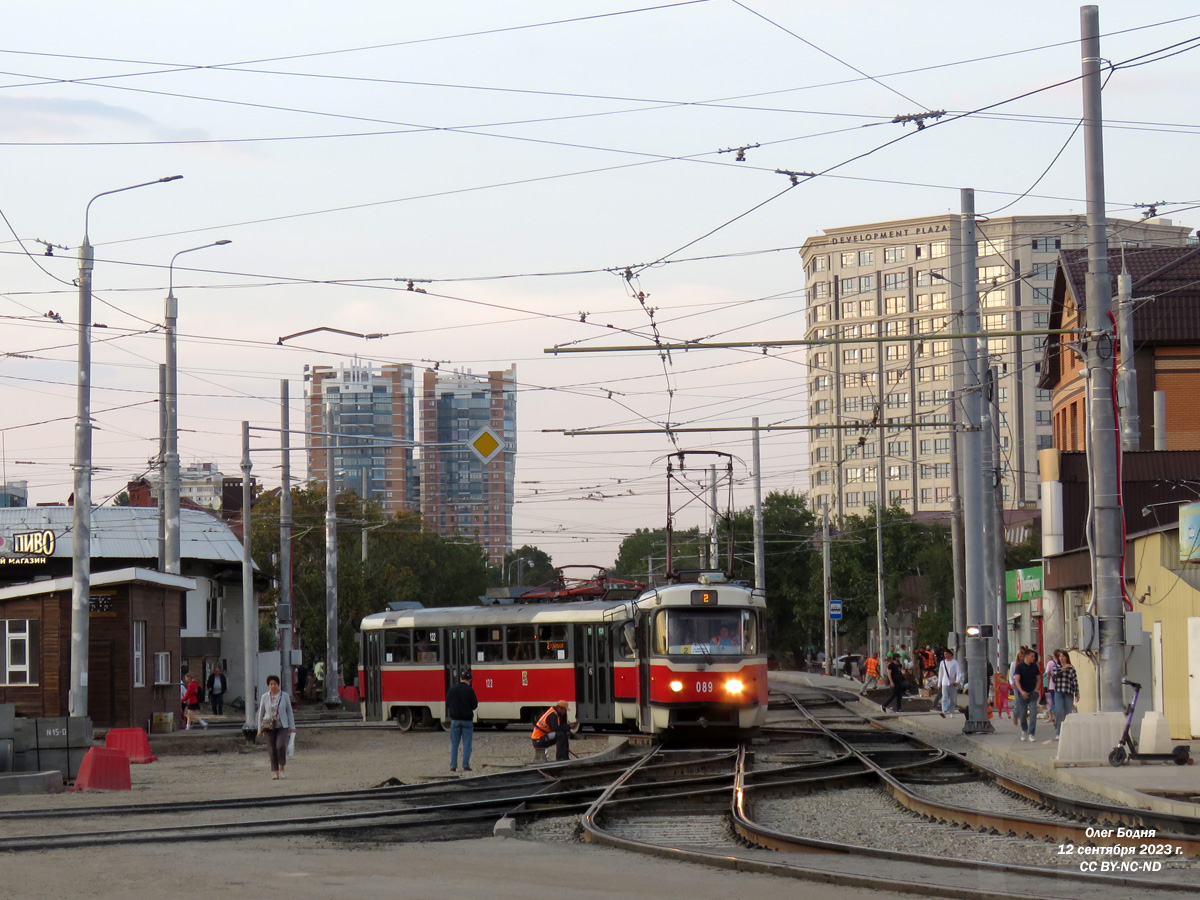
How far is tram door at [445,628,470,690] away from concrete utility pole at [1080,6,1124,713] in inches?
648

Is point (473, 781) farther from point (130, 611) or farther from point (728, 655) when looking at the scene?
point (130, 611)

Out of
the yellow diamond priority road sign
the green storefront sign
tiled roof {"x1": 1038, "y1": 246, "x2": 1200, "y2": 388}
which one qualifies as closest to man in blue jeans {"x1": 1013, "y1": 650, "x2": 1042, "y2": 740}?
the yellow diamond priority road sign

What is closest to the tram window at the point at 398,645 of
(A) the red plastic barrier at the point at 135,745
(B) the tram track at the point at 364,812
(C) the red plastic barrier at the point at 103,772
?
(A) the red plastic barrier at the point at 135,745

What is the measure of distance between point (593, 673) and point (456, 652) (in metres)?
4.42

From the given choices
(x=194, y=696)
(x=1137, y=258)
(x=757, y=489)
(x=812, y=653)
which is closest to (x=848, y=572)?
(x=812, y=653)

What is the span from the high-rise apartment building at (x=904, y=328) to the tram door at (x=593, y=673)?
114573 millimetres

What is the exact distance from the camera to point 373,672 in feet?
123

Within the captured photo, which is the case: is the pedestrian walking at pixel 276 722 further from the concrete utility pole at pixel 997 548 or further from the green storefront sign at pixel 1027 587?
the green storefront sign at pixel 1027 587

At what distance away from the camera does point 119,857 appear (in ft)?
42.8

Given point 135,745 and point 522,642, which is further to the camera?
point 522,642

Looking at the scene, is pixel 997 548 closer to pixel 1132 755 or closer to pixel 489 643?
pixel 489 643

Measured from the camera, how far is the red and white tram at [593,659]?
27906 mm

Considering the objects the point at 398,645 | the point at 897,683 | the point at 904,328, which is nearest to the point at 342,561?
the point at 398,645

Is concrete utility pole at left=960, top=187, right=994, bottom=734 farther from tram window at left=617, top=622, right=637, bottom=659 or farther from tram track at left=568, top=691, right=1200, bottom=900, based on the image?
tram window at left=617, top=622, right=637, bottom=659
